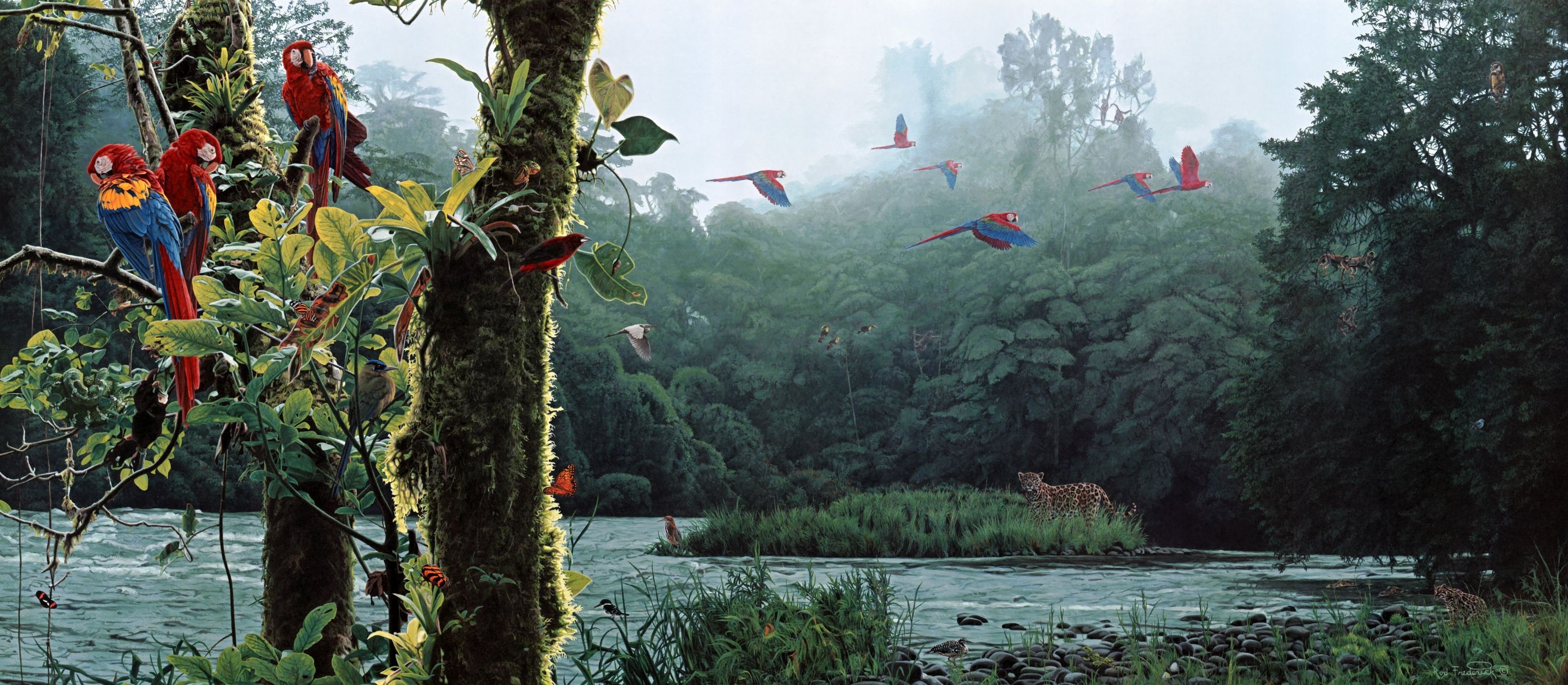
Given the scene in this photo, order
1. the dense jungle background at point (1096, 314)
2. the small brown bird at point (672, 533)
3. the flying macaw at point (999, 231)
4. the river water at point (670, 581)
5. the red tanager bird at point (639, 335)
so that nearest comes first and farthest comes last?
the red tanager bird at point (639, 335)
the river water at point (670, 581)
the dense jungle background at point (1096, 314)
the flying macaw at point (999, 231)
the small brown bird at point (672, 533)

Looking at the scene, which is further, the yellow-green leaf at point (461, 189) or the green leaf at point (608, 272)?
the green leaf at point (608, 272)

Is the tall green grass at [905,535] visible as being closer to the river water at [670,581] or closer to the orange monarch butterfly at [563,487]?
the river water at [670,581]

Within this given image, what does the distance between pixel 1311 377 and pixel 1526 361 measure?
1.15 metres

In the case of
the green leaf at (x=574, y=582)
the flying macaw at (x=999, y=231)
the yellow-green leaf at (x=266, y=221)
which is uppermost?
the flying macaw at (x=999, y=231)

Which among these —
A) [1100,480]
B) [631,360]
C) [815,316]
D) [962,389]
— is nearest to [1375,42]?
[1100,480]

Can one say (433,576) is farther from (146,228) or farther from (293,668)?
(146,228)

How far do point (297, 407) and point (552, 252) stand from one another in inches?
20.0

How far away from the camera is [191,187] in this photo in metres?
1.39

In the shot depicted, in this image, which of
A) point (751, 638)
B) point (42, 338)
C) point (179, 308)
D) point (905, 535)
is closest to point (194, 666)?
point (179, 308)

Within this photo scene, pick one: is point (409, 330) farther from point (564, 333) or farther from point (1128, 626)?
point (564, 333)

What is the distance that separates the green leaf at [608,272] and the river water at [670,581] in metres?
1.48

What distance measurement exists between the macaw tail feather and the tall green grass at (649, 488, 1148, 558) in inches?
234

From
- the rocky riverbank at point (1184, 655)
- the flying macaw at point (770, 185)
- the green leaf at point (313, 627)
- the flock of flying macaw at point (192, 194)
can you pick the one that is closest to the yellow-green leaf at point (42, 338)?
the flock of flying macaw at point (192, 194)

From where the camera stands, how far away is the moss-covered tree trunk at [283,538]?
5.80 ft
